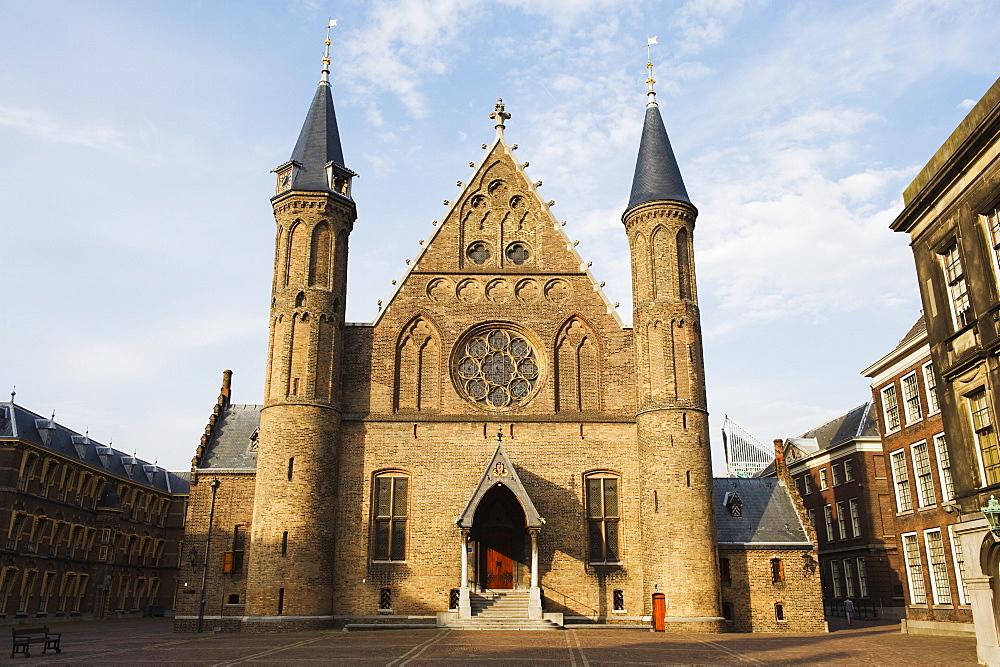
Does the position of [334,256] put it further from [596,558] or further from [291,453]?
[596,558]

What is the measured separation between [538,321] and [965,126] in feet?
56.0

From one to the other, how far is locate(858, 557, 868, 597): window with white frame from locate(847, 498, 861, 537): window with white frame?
1.46 metres

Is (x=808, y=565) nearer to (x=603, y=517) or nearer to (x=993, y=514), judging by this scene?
(x=603, y=517)

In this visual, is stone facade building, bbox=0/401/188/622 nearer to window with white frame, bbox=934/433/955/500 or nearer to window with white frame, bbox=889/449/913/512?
window with white frame, bbox=889/449/913/512

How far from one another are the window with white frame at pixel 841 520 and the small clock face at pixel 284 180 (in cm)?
3412

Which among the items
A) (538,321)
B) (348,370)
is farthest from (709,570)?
(348,370)

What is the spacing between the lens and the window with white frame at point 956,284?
18.9 m

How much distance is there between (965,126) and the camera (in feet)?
59.6

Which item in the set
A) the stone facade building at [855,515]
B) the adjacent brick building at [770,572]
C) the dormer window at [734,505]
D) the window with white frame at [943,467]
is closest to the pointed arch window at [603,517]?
the adjacent brick building at [770,572]

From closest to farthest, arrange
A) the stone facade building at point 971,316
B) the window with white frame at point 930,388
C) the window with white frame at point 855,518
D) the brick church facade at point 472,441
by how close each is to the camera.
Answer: the stone facade building at point 971,316 → the brick church facade at point 472,441 → the window with white frame at point 930,388 → the window with white frame at point 855,518

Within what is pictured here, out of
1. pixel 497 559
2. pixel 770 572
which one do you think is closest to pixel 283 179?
pixel 497 559

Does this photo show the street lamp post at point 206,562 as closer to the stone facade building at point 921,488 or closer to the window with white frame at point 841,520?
the stone facade building at point 921,488

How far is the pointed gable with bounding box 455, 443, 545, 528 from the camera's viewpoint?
1097 inches

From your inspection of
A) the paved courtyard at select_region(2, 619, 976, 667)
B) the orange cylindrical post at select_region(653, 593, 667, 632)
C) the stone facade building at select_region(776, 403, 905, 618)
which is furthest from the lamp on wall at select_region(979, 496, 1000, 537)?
the stone facade building at select_region(776, 403, 905, 618)
